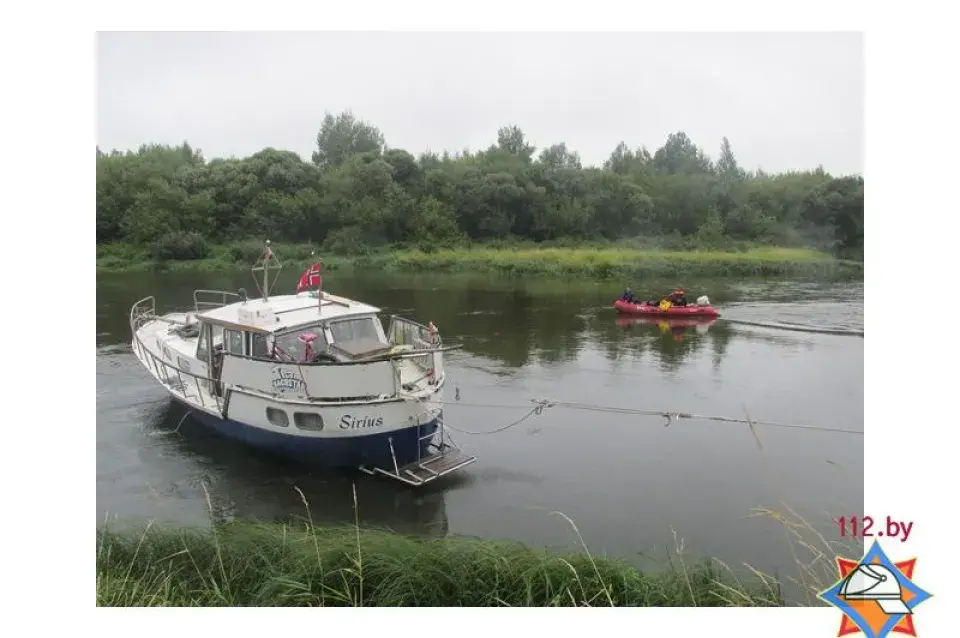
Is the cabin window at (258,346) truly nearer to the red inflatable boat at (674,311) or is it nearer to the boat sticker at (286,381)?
the boat sticker at (286,381)

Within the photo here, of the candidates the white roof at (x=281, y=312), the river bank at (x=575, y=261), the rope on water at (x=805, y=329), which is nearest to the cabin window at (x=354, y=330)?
the white roof at (x=281, y=312)

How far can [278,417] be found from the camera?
33.2 feet

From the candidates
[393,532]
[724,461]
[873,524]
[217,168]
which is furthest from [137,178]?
[873,524]

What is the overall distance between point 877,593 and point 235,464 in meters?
8.54

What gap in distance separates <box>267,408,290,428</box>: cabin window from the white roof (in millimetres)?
1129

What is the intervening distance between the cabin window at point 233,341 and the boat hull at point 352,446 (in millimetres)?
1066

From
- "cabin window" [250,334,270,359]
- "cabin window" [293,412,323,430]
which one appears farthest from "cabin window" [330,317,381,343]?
A: "cabin window" [293,412,323,430]

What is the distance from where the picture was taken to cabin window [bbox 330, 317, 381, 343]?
1058cm

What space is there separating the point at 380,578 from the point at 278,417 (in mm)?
4271

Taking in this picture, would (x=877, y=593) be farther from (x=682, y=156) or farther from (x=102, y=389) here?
(x=682, y=156)

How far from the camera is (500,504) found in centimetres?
946

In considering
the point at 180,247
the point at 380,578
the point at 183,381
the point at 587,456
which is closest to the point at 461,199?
the point at 180,247

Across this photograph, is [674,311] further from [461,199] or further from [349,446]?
[349,446]

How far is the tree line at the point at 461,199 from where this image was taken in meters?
25.9
